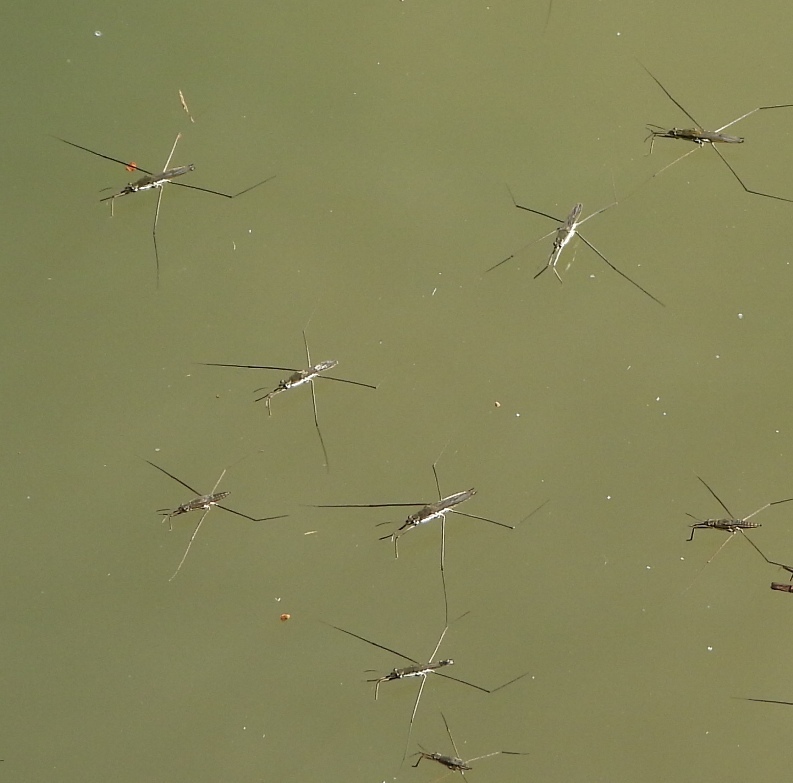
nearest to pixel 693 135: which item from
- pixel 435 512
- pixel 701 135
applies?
pixel 701 135

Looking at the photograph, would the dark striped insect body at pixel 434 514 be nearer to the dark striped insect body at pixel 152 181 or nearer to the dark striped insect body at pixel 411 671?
the dark striped insect body at pixel 411 671

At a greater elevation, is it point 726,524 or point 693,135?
point 693,135

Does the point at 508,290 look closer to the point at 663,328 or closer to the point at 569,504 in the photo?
the point at 663,328

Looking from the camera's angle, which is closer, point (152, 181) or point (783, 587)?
point (152, 181)

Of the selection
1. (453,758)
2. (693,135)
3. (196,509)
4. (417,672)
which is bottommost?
(453,758)

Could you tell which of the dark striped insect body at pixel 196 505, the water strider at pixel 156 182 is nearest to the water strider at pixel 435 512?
the dark striped insect body at pixel 196 505

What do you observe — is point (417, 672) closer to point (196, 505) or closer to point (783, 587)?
point (196, 505)
